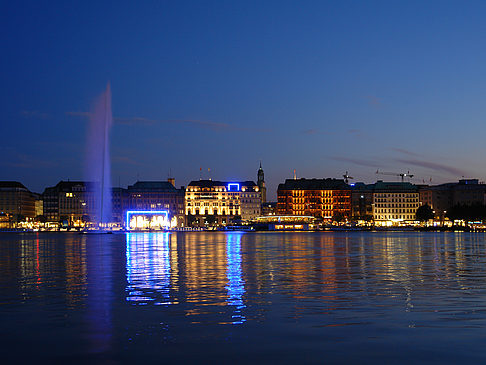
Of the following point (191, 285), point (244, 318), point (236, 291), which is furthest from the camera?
point (191, 285)

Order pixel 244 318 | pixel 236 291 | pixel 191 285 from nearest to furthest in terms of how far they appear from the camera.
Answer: pixel 244 318 < pixel 236 291 < pixel 191 285

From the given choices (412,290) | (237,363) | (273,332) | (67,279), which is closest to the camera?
(237,363)

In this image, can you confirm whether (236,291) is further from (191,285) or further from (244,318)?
(244,318)

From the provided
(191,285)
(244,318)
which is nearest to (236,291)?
(191,285)

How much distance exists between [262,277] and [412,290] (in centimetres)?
906

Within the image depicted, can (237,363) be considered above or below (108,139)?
below

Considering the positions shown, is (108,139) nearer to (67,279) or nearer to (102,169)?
(102,169)

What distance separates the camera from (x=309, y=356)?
588 inches

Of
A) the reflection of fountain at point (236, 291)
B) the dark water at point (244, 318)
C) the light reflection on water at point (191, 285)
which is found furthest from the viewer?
the light reflection on water at point (191, 285)

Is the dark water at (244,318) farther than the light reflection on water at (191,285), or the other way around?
the light reflection on water at (191,285)

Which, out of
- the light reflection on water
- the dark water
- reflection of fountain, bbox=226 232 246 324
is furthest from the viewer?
the light reflection on water

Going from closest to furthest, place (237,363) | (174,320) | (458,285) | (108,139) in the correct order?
(237,363)
(174,320)
(458,285)
(108,139)

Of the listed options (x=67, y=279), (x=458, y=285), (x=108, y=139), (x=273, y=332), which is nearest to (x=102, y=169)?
(x=108, y=139)

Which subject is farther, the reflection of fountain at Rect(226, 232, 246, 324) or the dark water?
the reflection of fountain at Rect(226, 232, 246, 324)
